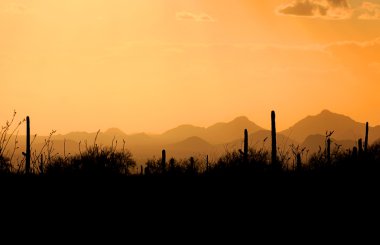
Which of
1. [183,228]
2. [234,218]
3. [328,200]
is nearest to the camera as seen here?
[183,228]

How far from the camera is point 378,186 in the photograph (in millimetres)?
15961

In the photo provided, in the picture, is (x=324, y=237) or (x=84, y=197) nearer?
(x=324, y=237)

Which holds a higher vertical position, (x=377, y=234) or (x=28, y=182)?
(x=28, y=182)

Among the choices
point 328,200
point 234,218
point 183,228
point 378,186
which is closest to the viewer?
point 183,228

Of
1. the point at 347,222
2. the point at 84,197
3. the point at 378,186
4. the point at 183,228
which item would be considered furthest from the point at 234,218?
the point at 378,186

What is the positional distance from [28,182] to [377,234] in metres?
6.75

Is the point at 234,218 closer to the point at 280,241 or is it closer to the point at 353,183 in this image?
the point at 280,241

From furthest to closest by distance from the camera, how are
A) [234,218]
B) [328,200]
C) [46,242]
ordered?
[328,200] → [234,218] → [46,242]

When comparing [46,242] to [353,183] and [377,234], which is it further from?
[353,183]

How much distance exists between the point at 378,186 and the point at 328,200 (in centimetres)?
250

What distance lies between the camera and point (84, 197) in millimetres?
12672

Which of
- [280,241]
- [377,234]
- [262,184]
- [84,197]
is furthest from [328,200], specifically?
[84,197]

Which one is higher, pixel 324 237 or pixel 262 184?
pixel 262 184

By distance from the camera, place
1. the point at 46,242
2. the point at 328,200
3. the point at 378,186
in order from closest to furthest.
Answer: the point at 46,242 → the point at 328,200 → the point at 378,186
